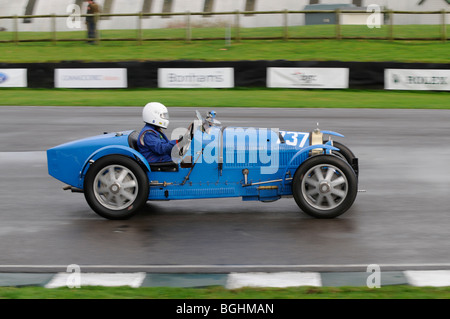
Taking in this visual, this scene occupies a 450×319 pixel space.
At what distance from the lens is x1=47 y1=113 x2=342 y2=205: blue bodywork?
24.7 ft

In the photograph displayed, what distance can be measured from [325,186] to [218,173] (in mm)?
1220

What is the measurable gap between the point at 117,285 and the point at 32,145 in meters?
8.35

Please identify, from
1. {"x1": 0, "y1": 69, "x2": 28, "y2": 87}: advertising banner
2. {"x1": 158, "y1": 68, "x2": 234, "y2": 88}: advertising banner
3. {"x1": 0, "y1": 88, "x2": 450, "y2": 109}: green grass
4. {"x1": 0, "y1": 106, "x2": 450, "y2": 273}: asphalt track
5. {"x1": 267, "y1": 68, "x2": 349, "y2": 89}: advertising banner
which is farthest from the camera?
{"x1": 0, "y1": 69, "x2": 28, "y2": 87}: advertising banner

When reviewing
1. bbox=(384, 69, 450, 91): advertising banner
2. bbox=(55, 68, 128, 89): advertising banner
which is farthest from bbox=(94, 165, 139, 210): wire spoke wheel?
bbox=(55, 68, 128, 89): advertising banner

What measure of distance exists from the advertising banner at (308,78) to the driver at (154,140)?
50.8 feet

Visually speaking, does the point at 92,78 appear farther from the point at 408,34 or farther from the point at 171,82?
the point at 408,34

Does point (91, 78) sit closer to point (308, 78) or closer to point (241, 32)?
point (308, 78)

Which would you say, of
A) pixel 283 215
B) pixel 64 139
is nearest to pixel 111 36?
pixel 64 139

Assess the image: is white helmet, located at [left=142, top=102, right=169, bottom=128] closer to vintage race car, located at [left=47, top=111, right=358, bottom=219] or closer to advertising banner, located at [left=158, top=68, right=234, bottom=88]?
vintage race car, located at [left=47, top=111, right=358, bottom=219]

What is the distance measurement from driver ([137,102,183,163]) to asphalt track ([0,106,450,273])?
2.38 ft

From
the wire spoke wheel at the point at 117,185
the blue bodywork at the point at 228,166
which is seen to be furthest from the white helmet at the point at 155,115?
the wire spoke wheel at the point at 117,185

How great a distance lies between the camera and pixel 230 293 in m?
5.29

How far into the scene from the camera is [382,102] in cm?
2030

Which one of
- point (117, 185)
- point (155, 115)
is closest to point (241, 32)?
point (155, 115)
